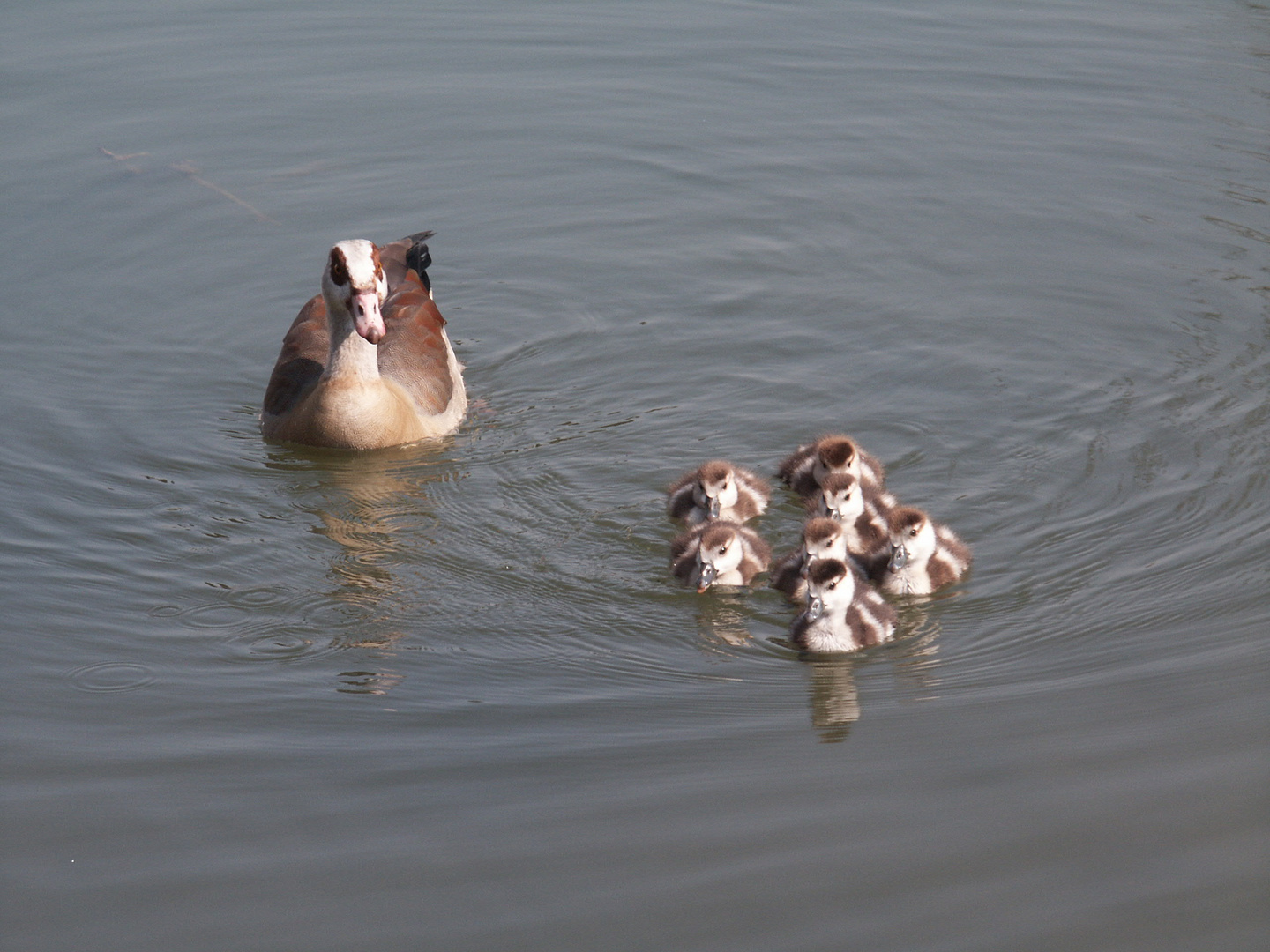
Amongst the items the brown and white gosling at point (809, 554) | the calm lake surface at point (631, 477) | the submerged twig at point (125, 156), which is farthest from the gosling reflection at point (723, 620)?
the submerged twig at point (125, 156)

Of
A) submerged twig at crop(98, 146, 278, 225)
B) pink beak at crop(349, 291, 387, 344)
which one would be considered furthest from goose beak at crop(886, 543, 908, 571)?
submerged twig at crop(98, 146, 278, 225)

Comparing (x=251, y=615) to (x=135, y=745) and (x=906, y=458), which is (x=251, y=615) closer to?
(x=135, y=745)

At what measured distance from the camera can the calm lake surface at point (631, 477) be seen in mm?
4488

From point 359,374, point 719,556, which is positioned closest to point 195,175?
point 359,374

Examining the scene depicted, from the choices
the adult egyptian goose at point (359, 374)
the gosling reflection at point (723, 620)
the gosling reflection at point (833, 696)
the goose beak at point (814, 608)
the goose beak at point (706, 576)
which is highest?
the adult egyptian goose at point (359, 374)

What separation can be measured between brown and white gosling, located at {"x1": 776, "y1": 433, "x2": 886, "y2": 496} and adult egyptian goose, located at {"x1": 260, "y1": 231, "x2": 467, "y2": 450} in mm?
2044

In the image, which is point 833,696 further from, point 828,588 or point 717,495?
point 717,495

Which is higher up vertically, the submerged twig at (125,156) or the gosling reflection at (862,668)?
the submerged twig at (125,156)

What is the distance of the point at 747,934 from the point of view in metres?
4.15

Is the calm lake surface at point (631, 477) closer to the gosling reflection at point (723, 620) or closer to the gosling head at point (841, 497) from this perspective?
the gosling reflection at point (723, 620)

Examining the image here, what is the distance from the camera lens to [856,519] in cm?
710

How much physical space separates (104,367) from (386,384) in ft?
6.42

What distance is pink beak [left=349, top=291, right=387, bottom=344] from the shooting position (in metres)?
7.94

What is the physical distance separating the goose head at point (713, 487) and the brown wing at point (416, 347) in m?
2.11
